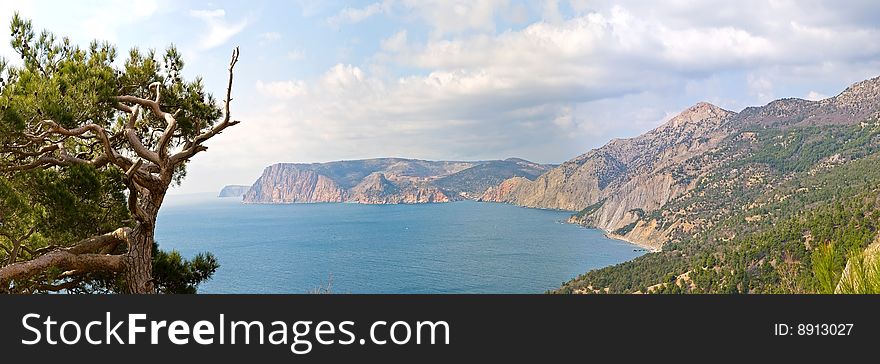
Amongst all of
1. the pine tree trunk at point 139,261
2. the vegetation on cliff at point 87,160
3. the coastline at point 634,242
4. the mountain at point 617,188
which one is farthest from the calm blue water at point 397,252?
the pine tree trunk at point 139,261

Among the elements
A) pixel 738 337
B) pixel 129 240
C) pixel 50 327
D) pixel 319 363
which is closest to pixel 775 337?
pixel 738 337

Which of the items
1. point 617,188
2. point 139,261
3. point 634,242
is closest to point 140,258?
point 139,261

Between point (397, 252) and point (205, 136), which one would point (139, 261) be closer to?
point (205, 136)

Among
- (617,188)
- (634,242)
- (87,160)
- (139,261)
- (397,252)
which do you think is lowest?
(634,242)

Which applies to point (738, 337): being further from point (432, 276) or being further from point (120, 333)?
point (432, 276)

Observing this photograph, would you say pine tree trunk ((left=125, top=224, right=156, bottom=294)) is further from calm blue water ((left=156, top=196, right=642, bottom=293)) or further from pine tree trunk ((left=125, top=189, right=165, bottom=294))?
calm blue water ((left=156, top=196, right=642, bottom=293))
